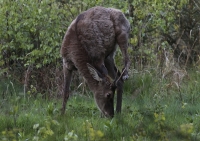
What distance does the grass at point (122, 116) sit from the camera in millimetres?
5582

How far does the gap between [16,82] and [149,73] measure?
9.82 ft

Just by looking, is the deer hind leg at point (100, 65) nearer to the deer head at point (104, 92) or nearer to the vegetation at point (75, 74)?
the deer head at point (104, 92)

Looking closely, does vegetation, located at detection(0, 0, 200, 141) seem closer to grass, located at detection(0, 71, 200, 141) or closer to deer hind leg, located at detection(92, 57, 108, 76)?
grass, located at detection(0, 71, 200, 141)

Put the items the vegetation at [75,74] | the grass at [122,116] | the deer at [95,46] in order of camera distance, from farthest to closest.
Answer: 1. the vegetation at [75,74]
2. the deer at [95,46]
3. the grass at [122,116]

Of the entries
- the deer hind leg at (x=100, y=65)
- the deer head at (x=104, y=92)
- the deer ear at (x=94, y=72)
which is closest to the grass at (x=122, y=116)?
the deer head at (x=104, y=92)

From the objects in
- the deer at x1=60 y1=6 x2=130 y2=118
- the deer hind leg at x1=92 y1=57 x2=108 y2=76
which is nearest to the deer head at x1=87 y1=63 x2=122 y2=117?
the deer at x1=60 y1=6 x2=130 y2=118

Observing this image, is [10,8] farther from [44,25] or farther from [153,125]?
[153,125]

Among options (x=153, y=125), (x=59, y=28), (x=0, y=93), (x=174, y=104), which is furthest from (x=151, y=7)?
(x=153, y=125)

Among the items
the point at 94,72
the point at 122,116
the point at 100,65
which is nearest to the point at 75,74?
the point at 100,65

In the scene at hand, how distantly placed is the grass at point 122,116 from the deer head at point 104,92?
0.64ft

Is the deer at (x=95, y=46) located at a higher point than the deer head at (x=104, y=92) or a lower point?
higher

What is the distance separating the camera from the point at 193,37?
1292 centimetres

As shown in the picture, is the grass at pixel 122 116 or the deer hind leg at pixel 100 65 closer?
the grass at pixel 122 116

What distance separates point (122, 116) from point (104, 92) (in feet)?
3.14
